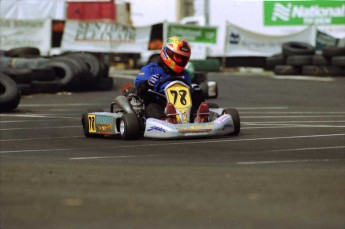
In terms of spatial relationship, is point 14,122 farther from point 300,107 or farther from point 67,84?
point 67,84

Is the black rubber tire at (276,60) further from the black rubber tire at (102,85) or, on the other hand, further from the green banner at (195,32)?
the black rubber tire at (102,85)

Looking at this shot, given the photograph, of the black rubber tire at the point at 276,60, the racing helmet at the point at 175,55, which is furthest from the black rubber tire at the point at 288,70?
the racing helmet at the point at 175,55

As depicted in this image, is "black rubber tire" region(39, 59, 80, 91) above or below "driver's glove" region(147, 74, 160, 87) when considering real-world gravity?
below

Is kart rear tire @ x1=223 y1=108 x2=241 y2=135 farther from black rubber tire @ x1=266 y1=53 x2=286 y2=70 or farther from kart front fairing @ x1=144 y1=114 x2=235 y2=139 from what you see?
black rubber tire @ x1=266 y1=53 x2=286 y2=70

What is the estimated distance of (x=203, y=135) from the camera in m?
8.22

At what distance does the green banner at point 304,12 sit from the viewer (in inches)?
1040

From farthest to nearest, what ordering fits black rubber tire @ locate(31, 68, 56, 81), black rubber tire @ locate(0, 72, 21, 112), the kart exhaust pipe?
black rubber tire @ locate(31, 68, 56, 81) → black rubber tire @ locate(0, 72, 21, 112) → the kart exhaust pipe

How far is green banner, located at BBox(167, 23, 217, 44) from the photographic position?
26.8 meters

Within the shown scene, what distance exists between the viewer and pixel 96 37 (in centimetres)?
2545

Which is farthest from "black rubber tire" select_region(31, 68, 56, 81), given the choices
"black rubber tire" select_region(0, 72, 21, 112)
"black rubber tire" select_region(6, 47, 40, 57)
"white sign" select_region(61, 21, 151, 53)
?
"white sign" select_region(61, 21, 151, 53)

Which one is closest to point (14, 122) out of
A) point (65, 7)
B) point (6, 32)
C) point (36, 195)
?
point (36, 195)

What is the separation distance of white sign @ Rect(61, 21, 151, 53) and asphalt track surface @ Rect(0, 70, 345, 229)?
15165mm

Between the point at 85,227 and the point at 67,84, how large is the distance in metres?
12.9

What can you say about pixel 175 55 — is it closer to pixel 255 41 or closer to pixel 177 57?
pixel 177 57
